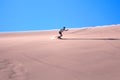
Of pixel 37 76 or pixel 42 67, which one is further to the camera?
pixel 42 67

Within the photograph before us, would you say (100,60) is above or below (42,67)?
above

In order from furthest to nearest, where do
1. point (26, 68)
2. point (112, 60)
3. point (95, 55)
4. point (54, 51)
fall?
point (54, 51) < point (95, 55) < point (112, 60) < point (26, 68)

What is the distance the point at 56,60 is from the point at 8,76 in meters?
1.14

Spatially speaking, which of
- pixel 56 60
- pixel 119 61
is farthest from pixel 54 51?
pixel 119 61

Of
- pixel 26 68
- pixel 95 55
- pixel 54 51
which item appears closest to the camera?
pixel 26 68

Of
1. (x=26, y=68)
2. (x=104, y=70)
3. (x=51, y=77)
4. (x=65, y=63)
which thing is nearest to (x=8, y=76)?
(x=26, y=68)

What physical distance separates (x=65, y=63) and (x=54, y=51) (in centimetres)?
112

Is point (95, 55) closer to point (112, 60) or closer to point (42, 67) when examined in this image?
point (112, 60)

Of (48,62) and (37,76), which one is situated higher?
(48,62)

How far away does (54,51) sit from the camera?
5.29 m

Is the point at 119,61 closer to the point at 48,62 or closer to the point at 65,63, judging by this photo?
the point at 65,63

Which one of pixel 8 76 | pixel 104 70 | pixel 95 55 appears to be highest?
pixel 95 55

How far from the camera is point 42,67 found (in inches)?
160

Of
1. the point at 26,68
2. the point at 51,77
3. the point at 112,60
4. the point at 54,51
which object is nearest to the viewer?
the point at 51,77
